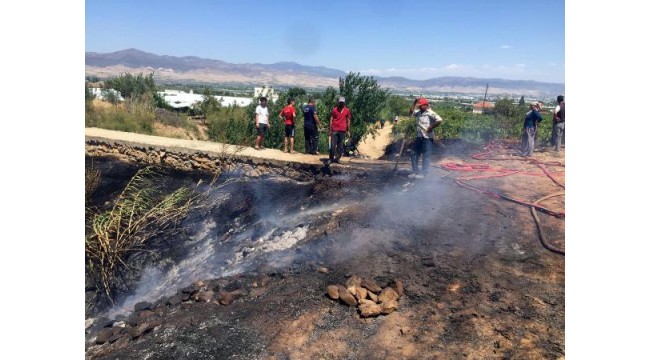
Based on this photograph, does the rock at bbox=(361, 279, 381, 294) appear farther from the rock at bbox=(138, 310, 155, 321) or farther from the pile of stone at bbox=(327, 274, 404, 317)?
the rock at bbox=(138, 310, 155, 321)

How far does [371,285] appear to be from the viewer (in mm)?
4164

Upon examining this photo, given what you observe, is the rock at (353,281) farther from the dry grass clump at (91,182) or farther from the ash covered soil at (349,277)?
the dry grass clump at (91,182)

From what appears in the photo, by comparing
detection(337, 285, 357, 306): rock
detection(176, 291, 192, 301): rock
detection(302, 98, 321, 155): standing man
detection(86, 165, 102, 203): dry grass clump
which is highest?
detection(302, 98, 321, 155): standing man

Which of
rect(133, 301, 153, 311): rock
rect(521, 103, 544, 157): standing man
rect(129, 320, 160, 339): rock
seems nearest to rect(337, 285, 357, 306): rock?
rect(129, 320, 160, 339): rock

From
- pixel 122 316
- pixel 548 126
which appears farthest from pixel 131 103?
pixel 548 126

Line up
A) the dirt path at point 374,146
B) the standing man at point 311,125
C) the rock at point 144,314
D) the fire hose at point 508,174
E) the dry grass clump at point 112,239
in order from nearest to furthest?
the rock at point 144,314 → the fire hose at point 508,174 → the dry grass clump at point 112,239 → the standing man at point 311,125 → the dirt path at point 374,146

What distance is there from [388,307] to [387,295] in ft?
0.64

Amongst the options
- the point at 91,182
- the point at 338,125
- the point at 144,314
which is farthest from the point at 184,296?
the point at 91,182

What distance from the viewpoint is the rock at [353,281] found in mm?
4227

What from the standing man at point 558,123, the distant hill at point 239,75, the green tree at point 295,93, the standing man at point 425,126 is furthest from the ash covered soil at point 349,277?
the distant hill at point 239,75

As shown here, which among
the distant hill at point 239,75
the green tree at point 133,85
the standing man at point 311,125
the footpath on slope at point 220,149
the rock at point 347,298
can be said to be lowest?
the rock at point 347,298

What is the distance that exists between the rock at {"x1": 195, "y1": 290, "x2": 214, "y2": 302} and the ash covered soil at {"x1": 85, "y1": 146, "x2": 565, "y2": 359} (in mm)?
15

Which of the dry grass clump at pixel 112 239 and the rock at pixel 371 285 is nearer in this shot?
the rock at pixel 371 285

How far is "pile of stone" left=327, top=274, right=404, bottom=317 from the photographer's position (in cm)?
380
